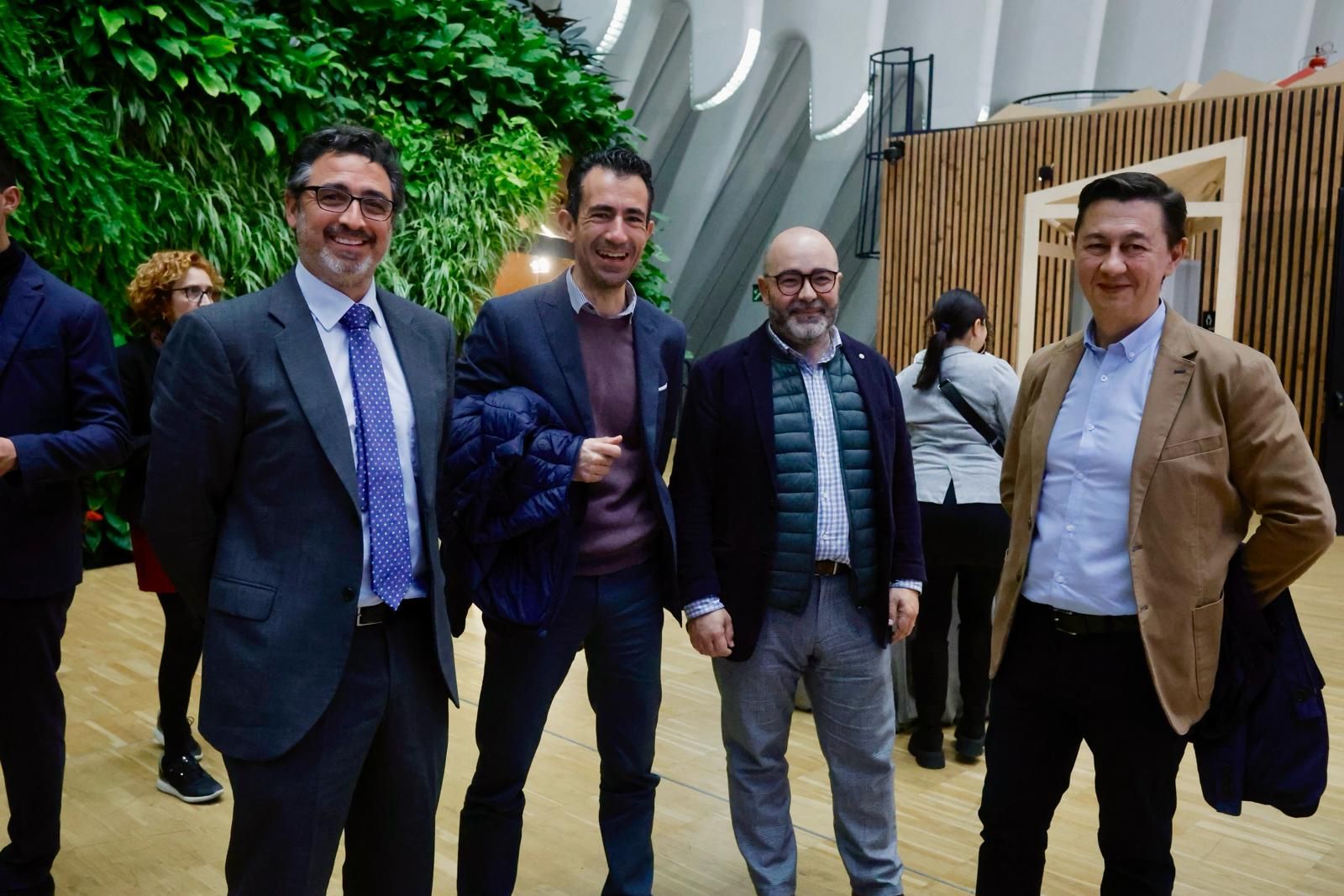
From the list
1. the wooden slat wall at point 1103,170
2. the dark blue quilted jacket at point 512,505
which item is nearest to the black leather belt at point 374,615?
the dark blue quilted jacket at point 512,505

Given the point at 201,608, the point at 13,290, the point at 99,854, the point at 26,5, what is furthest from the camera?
the point at 26,5

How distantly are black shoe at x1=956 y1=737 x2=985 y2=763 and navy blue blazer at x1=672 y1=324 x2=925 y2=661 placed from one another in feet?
4.44

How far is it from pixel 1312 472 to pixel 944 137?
9792mm

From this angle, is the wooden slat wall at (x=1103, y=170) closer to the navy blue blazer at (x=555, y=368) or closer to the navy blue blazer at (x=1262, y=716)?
the navy blue blazer at (x=1262, y=716)

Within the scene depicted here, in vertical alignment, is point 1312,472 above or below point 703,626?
above

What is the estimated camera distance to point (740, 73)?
13.9m

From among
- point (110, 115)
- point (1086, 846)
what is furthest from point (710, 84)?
point (1086, 846)

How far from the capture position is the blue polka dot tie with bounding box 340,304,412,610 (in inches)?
64.7

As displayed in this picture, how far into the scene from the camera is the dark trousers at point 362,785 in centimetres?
160

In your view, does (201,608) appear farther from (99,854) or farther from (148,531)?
(99,854)

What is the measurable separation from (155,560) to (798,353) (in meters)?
2.03

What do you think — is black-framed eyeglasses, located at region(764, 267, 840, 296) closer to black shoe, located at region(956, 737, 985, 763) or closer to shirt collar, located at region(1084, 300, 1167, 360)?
shirt collar, located at region(1084, 300, 1167, 360)

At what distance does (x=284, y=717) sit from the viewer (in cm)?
157

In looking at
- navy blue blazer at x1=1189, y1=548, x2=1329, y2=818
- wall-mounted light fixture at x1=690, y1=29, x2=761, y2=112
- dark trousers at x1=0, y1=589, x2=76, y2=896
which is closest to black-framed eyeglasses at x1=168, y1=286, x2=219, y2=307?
dark trousers at x1=0, y1=589, x2=76, y2=896
